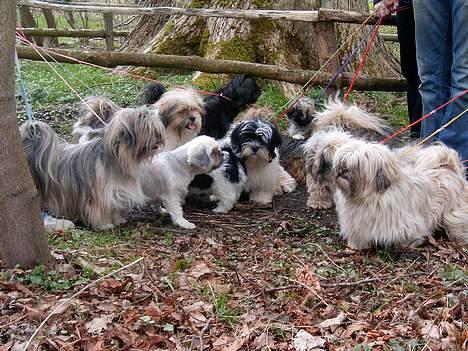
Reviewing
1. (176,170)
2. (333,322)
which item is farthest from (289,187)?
(333,322)

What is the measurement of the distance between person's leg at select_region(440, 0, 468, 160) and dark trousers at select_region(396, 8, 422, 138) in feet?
3.00

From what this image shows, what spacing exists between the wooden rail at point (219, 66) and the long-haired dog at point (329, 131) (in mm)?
688

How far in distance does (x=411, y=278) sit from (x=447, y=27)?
233 centimetres

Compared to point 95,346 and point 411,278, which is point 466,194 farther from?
point 95,346

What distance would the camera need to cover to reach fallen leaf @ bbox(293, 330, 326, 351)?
10.1 ft

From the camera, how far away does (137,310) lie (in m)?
3.32

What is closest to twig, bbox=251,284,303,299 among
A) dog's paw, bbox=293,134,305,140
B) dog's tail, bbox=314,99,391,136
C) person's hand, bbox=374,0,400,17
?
dog's tail, bbox=314,99,391,136

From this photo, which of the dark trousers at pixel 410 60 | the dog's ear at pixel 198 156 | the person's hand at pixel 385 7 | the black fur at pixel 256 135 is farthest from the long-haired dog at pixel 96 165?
the dark trousers at pixel 410 60

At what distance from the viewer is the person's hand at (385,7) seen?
5.89m

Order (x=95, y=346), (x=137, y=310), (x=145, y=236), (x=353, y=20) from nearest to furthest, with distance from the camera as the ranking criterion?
(x=95, y=346)
(x=137, y=310)
(x=145, y=236)
(x=353, y=20)

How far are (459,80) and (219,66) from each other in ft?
8.62

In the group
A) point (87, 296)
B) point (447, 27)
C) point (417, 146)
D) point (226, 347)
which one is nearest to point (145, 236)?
point (87, 296)

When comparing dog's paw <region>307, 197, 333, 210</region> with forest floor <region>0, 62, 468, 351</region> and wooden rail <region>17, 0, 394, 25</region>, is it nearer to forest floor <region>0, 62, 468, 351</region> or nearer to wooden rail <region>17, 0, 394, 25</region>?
forest floor <region>0, 62, 468, 351</region>

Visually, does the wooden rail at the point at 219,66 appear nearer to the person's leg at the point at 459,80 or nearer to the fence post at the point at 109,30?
the person's leg at the point at 459,80
